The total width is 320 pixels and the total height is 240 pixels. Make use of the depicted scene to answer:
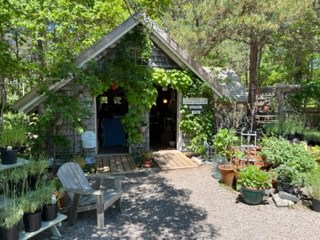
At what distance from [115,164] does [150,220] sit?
3.26 meters

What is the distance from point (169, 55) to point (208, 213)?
16.5 ft

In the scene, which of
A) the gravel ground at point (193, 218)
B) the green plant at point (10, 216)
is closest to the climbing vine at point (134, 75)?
the gravel ground at point (193, 218)

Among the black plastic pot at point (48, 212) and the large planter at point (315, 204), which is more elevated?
the black plastic pot at point (48, 212)

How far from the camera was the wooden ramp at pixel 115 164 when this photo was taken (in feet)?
22.9

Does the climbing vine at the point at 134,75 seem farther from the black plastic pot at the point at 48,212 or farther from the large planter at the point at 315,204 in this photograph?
the black plastic pot at the point at 48,212

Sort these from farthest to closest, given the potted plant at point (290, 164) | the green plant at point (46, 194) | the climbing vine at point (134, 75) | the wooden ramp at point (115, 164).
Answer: the climbing vine at point (134, 75)
the wooden ramp at point (115, 164)
the potted plant at point (290, 164)
the green plant at point (46, 194)

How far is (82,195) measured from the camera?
454 cm

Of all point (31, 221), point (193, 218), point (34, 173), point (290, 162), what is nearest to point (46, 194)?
point (31, 221)

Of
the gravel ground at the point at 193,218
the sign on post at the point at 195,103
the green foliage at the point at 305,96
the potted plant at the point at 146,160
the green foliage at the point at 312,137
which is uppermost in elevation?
the green foliage at the point at 305,96

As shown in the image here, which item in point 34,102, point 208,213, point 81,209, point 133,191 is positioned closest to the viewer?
point 81,209

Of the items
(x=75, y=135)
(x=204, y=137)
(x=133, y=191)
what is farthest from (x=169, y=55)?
(x=133, y=191)

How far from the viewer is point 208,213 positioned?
469 centimetres

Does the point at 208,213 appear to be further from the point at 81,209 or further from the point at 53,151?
the point at 53,151

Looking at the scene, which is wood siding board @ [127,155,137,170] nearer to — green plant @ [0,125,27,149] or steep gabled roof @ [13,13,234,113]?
steep gabled roof @ [13,13,234,113]
